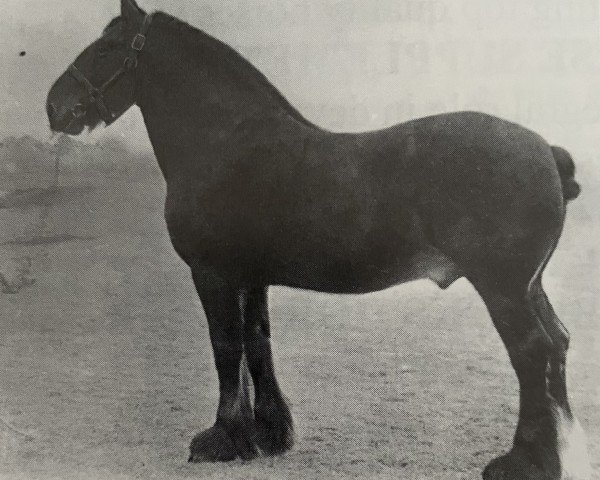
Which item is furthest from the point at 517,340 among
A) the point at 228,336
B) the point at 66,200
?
the point at 66,200

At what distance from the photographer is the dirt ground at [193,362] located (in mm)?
2033

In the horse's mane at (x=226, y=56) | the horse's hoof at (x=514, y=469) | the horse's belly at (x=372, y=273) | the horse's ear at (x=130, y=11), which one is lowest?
the horse's hoof at (x=514, y=469)

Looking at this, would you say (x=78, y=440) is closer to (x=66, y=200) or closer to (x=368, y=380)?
(x=66, y=200)

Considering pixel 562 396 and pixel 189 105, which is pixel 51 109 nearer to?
pixel 189 105

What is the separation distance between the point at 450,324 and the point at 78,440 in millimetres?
1280

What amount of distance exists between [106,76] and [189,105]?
0.97 feet

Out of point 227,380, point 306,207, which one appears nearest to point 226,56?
point 306,207

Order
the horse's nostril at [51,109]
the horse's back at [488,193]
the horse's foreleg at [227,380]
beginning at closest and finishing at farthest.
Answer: the horse's back at [488,193]
the horse's foreleg at [227,380]
the horse's nostril at [51,109]

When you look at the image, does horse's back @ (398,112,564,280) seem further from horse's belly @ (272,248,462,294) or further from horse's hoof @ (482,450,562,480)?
horse's hoof @ (482,450,562,480)

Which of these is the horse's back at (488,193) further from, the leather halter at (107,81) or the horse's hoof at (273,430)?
the leather halter at (107,81)

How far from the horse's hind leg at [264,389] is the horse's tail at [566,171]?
3.04 ft

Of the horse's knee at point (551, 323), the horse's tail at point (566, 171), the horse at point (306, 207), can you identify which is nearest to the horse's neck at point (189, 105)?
the horse at point (306, 207)

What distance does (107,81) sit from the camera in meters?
2.11

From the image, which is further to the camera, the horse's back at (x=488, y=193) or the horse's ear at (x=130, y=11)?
the horse's ear at (x=130, y=11)
